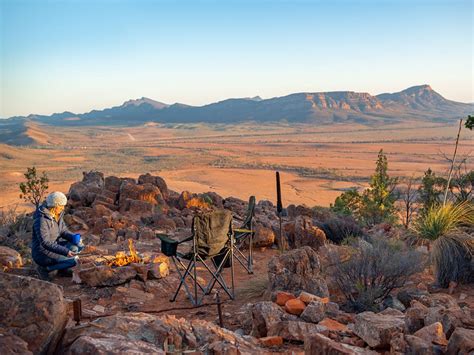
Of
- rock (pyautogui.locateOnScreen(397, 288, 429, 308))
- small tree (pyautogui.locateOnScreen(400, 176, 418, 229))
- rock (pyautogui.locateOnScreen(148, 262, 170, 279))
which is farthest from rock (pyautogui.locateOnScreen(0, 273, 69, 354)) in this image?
small tree (pyautogui.locateOnScreen(400, 176, 418, 229))

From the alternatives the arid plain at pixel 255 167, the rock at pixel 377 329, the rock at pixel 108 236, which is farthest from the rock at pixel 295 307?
the arid plain at pixel 255 167

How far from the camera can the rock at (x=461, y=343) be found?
3.33 m

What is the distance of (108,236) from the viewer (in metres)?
9.85

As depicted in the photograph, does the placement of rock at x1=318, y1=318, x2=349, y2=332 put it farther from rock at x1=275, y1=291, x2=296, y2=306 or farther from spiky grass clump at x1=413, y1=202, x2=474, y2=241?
spiky grass clump at x1=413, y1=202, x2=474, y2=241

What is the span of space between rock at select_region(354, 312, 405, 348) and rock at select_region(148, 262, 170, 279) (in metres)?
3.44

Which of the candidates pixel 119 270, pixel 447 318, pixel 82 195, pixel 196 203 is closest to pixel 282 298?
pixel 447 318

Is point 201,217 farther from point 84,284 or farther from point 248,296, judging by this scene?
point 84,284

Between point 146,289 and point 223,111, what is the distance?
519 feet

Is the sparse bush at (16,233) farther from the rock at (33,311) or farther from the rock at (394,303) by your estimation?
the rock at (394,303)

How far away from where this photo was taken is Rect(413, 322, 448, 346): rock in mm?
3643

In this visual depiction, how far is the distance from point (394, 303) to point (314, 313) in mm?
1380

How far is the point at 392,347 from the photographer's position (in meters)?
3.65

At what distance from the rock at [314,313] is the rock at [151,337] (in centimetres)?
64

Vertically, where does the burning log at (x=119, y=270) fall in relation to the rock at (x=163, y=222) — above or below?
above
